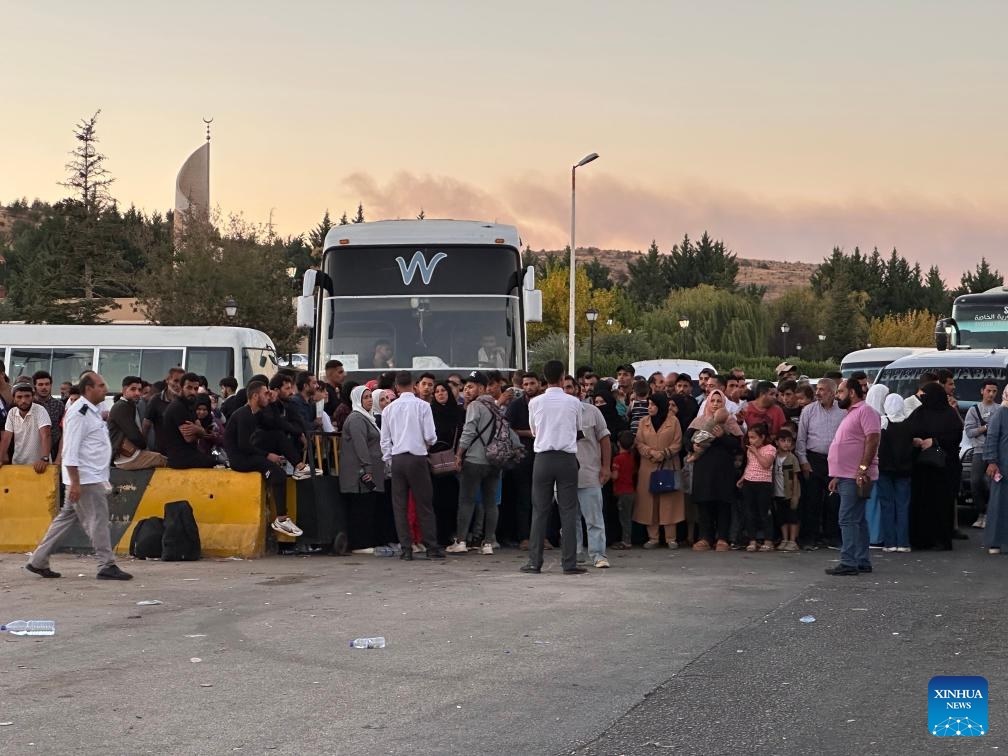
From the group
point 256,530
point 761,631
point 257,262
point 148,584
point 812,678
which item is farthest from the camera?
point 257,262

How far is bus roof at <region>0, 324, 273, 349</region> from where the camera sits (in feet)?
107

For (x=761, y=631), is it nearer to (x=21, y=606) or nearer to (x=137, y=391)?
(x=21, y=606)

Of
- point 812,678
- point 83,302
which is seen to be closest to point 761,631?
point 812,678

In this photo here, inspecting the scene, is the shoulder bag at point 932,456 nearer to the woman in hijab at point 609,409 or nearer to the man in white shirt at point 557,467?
the woman in hijab at point 609,409

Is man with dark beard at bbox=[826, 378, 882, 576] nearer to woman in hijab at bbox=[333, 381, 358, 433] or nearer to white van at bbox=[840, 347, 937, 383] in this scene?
woman in hijab at bbox=[333, 381, 358, 433]

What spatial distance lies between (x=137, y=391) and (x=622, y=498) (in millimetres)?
5940

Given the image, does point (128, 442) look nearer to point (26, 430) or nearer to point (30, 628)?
point (26, 430)

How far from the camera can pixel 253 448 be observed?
15586 millimetres

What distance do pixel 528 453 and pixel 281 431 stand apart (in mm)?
2746

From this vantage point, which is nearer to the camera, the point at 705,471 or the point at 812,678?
the point at 812,678

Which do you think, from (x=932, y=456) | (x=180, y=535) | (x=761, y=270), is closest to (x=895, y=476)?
(x=932, y=456)

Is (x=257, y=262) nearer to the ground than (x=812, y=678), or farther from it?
farther from it

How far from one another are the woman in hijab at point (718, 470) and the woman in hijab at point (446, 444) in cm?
262

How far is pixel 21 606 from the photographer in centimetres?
1186
